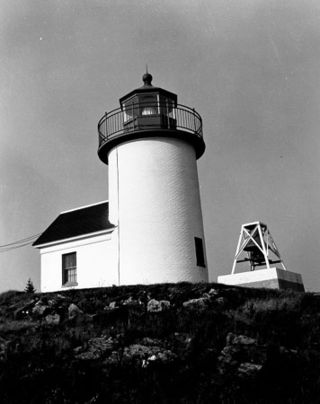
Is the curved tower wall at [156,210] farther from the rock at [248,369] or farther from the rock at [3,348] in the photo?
the rock at [248,369]

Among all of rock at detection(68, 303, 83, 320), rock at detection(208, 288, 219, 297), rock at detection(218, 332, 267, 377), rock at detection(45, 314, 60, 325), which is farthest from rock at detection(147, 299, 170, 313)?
rock at detection(218, 332, 267, 377)

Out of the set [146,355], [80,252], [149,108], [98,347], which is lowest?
[146,355]

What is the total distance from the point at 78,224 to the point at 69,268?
2.01 meters

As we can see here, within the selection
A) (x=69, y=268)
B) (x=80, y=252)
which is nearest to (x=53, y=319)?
(x=80, y=252)

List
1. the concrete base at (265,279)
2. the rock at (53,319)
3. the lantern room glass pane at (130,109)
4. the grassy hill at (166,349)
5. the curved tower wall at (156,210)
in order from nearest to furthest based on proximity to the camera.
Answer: the grassy hill at (166,349)
the rock at (53,319)
the curved tower wall at (156,210)
the lantern room glass pane at (130,109)
the concrete base at (265,279)

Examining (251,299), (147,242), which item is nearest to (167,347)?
(251,299)

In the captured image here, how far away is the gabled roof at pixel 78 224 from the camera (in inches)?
886

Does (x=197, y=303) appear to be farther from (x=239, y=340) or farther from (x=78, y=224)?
(x=78, y=224)

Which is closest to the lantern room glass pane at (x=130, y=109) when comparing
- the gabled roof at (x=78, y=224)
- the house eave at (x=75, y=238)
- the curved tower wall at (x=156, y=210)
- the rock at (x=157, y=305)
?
the curved tower wall at (x=156, y=210)

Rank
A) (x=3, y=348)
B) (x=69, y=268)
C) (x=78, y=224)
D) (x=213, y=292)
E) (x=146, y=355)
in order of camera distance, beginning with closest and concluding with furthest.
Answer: (x=146, y=355), (x=3, y=348), (x=213, y=292), (x=69, y=268), (x=78, y=224)

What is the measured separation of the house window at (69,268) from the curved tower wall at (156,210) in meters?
2.47

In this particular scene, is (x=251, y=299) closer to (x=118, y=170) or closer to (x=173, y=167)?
(x=173, y=167)

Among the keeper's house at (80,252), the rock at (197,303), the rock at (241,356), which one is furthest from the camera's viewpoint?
the keeper's house at (80,252)

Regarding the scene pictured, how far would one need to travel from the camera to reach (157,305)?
55.0ft
